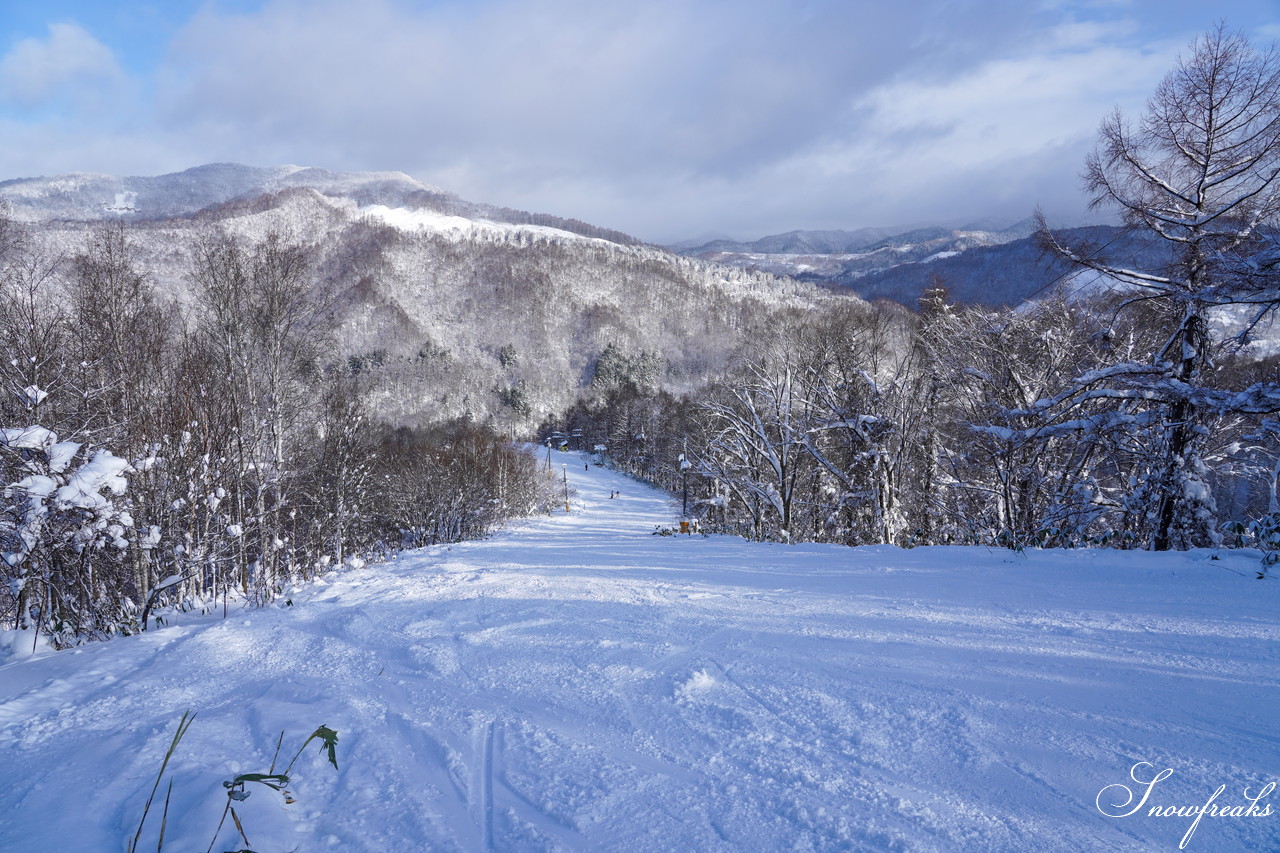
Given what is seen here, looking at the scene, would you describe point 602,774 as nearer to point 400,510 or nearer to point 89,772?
point 89,772

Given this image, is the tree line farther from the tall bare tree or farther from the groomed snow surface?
the tall bare tree

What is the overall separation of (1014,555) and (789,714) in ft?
13.7

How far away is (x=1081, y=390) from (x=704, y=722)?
6833 millimetres

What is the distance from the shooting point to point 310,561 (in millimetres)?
15539

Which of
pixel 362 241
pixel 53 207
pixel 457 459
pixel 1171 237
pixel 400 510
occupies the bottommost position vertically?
pixel 400 510

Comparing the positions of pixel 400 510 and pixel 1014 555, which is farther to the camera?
pixel 400 510

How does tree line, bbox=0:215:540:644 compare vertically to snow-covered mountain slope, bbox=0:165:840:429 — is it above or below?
below

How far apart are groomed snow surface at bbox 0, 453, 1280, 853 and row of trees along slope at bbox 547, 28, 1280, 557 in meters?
2.66

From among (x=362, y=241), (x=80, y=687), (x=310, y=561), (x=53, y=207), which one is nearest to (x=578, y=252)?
(x=362, y=241)

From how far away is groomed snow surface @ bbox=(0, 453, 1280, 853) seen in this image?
1779 mm

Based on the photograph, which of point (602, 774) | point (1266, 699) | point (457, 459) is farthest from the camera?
point (457, 459)

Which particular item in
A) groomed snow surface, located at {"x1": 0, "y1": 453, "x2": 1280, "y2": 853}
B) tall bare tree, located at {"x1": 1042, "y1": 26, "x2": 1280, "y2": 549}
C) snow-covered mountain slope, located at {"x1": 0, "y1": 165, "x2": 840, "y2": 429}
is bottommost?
groomed snow surface, located at {"x1": 0, "y1": 453, "x2": 1280, "y2": 853}
